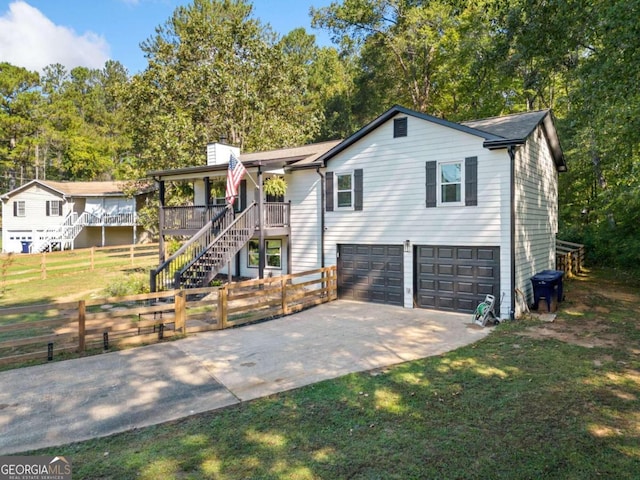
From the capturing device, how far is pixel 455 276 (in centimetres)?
1120

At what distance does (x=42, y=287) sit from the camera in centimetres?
1511

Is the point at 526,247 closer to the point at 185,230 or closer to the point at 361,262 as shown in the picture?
the point at 361,262

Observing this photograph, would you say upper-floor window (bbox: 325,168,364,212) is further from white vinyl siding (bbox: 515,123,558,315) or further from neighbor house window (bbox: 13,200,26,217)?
neighbor house window (bbox: 13,200,26,217)

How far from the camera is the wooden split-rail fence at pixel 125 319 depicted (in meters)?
7.12

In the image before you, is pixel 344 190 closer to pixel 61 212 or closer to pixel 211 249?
pixel 211 249

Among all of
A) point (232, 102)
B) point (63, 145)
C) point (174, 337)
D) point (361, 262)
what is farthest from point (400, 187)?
point (63, 145)

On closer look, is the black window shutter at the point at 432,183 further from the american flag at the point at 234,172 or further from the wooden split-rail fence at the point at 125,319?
the american flag at the point at 234,172

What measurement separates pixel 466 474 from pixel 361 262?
367 inches

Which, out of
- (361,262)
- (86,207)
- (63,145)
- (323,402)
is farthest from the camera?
(63,145)

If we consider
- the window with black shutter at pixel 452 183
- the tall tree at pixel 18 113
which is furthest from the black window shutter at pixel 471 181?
the tall tree at pixel 18 113

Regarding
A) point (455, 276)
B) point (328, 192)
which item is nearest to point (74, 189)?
point (328, 192)

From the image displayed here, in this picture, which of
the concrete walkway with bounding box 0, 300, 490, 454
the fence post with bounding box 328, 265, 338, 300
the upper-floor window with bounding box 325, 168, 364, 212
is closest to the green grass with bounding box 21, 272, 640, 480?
the concrete walkway with bounding box 0, 300, 490, 454

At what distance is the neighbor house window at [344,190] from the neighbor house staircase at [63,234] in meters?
24.5

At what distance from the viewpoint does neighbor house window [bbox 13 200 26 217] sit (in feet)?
104
